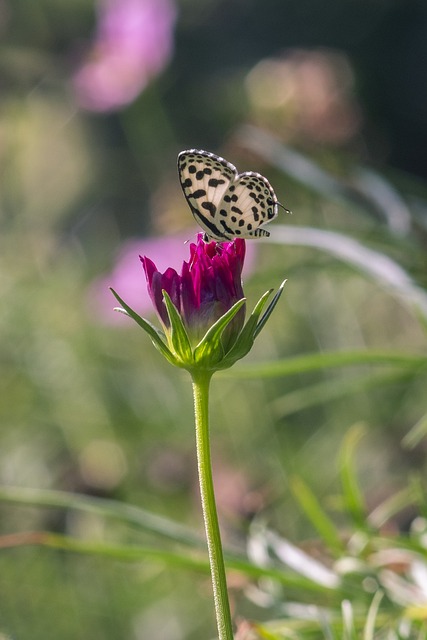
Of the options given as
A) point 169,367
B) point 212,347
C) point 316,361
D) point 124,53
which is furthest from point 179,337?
point 124,53

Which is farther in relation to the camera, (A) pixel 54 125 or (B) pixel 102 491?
(A) pixel 54 125

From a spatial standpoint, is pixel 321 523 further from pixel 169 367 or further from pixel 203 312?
pixel 169 367

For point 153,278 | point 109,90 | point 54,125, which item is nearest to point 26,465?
point 109,90

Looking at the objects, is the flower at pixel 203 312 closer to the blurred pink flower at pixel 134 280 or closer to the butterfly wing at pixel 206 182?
the butterfly wing at pixel 206 182

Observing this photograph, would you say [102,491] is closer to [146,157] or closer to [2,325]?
[2,325]

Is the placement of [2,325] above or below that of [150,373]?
above

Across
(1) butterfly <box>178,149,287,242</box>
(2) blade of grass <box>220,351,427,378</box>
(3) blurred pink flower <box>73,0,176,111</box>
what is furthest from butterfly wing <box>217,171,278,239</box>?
(3) blurred pink flower <box>73,0,176,111</box>
